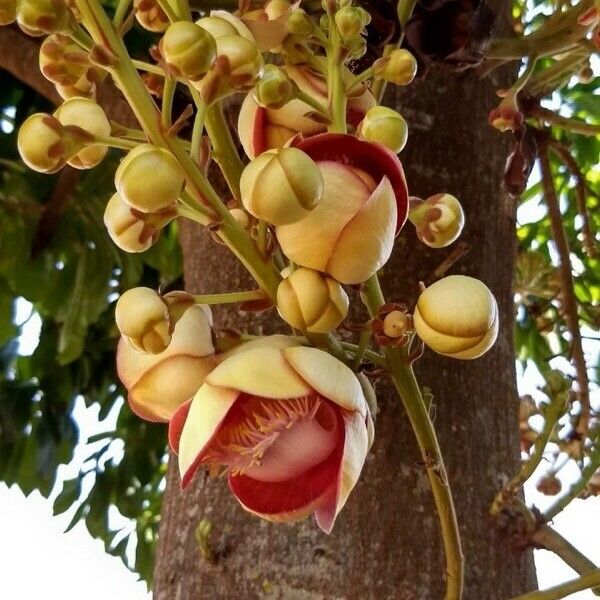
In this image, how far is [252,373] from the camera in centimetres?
43

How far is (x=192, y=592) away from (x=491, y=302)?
16.4 inches

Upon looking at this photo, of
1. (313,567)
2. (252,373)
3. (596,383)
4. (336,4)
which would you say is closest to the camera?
(252,373)

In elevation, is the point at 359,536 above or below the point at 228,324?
below

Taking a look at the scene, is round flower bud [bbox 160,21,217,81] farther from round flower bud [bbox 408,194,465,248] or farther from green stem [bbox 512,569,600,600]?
green stem [bbox 512,569,600,600]

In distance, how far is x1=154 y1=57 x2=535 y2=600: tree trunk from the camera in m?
0.71

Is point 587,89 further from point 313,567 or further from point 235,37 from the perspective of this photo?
point 235,37

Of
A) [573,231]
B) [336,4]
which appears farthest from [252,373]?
[573,231]

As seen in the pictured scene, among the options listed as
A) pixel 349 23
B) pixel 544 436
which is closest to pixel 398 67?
pixel 349 23

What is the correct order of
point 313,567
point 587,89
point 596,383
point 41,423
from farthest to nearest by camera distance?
point 41,423 < point 587,89 < point 596,383 < point 313,567

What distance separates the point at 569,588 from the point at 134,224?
0.31 metres

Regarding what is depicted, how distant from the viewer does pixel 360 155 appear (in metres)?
0.46

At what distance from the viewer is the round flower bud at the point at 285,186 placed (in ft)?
1.34

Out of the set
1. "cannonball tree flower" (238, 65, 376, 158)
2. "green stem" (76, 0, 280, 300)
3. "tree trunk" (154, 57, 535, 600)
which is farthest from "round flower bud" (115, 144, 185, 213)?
"tree trunk" (154, 57, 535, 600)

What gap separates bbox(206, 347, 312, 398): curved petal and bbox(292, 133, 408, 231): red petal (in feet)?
0.32
